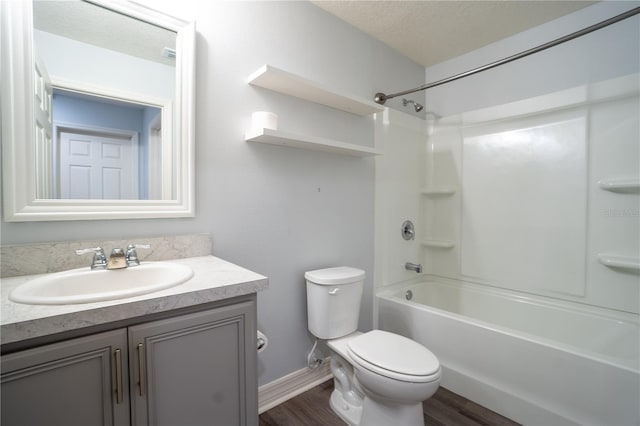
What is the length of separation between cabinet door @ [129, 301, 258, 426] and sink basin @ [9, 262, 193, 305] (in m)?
0.12

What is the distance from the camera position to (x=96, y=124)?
1.21 metres

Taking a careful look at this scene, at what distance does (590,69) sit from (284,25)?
6.49 ft

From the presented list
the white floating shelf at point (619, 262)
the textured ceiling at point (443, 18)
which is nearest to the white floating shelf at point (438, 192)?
the white floating shelf at point (619, 262)

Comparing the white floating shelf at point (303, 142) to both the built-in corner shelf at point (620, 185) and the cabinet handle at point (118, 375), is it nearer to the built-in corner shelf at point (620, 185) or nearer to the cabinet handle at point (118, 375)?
the cabinet handle at point (118, 375)

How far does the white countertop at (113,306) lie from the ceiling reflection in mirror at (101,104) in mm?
435

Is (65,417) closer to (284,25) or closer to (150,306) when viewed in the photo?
(150,306)

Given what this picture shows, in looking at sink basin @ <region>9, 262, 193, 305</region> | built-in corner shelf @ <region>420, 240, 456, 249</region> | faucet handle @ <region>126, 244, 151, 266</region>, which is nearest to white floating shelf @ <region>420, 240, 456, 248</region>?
built-in corner shelf @ <region>420, 240, 456, 249</region>

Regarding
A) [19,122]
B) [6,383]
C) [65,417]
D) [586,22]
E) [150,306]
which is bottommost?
[65,417]

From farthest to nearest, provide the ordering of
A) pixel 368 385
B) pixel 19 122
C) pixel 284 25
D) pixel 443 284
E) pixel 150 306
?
pixel 443 284, pixel 284 25, pixel 368 385, pixel 19 122, pixel 150 306

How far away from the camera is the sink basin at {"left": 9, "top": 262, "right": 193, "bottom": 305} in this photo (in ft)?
2.58

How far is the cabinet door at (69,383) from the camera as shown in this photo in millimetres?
669

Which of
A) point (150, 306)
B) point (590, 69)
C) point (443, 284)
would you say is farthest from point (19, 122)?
point (590, 69)

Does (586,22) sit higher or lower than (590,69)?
higher

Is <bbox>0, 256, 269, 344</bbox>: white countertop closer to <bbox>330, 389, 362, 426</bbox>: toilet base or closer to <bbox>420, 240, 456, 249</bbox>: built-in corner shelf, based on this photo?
<bbox>330, 389, 362, 426</bbox>: toilet base
